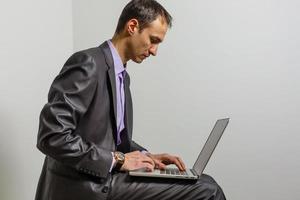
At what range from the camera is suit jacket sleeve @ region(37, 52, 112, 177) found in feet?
3.04

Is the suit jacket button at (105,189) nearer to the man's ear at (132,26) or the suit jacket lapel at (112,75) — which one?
the suit jacket lapel at (112,75)

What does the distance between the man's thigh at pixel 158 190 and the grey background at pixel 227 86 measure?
763 mm

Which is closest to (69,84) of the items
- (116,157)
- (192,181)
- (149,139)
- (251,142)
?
(116,157)

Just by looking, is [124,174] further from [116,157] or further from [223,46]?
[223,46]

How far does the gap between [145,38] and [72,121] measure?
378 mm

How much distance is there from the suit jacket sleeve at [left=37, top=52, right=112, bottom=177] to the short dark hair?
233 millimetres

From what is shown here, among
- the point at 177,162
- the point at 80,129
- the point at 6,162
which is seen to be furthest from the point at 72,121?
the point at 6,162

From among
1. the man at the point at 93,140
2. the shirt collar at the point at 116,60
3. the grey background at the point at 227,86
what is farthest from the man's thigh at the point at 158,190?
the grey background at the point at 227,86

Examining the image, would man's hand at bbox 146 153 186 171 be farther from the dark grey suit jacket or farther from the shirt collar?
the shirt collar

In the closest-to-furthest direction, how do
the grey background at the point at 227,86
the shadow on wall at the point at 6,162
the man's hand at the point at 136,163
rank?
the man's hand at the point at 136,163
the shadow on wall at the point at 6,162
the grey background at the point at 227,86

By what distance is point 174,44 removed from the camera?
1891 millimetres

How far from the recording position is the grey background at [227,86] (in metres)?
1.79

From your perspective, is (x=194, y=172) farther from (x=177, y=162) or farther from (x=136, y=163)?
(x=136, y=163)

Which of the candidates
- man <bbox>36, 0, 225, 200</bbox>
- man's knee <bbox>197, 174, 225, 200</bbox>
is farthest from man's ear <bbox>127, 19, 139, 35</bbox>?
man's knee <bbox>197, 174, 225, 200</bbox>
